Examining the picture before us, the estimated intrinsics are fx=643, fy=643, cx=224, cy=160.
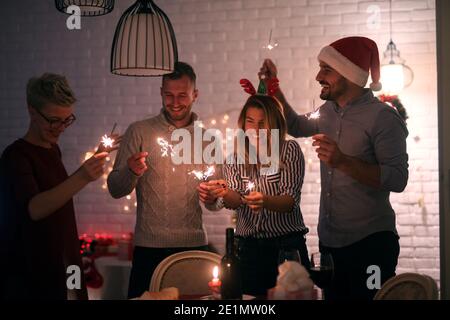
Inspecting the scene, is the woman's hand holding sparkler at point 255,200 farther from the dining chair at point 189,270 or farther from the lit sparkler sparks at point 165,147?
the lit sparkler sparks at point 165,147

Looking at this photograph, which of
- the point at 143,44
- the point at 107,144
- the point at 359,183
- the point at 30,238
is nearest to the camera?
the point at 30,238

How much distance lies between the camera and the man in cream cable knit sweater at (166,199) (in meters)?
3.22

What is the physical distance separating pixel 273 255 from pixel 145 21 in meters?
1.28

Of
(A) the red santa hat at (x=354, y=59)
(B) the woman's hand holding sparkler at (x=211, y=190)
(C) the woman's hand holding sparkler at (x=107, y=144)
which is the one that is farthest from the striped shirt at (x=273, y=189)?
(C) the woman's hand holding sparkler at (x=107, y=144)

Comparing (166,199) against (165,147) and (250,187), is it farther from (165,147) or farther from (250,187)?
(250,187)

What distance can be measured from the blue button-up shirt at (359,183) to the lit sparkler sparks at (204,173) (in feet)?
1.89

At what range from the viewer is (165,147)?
10.5 feet

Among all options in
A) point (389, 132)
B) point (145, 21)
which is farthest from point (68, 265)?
point (389, 132)

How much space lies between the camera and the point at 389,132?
9.97 feet

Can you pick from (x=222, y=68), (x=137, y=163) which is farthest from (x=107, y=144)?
(x=222, y=68)

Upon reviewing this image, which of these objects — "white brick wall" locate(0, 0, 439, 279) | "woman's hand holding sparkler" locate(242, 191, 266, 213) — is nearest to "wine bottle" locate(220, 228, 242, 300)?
"woman's hand holding sparkler" locate(242, 191, 266, 213)

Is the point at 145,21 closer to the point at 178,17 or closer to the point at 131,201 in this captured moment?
the point at 178,17

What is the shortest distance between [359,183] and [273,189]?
418 mm

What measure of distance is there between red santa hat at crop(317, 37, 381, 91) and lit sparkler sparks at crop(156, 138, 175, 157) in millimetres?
904
